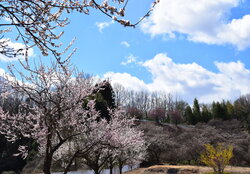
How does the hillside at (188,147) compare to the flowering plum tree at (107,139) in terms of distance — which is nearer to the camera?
the flowering plum tree at (107,139)

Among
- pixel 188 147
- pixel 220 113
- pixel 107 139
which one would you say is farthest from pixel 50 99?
pixel 220 113

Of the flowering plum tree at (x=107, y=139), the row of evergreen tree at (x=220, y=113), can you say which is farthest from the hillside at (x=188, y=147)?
the row of evergreen tree at (x=220, y=113)

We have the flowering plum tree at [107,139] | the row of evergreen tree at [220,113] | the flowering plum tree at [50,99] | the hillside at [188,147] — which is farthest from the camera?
the row of evergreen tree at [220,113]

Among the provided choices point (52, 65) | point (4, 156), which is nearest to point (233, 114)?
point (4, 156)

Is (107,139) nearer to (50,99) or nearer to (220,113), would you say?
(50,99)

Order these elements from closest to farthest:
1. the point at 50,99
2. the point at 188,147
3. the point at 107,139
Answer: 1. the point at 50,99
2. the point at 107,139
3. the point at 188,147

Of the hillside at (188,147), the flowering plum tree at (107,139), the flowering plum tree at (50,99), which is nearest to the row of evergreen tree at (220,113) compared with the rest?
the hillside at (188,147)

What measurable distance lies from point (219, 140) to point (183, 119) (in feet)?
87.7

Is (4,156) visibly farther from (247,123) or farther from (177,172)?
(247,123)

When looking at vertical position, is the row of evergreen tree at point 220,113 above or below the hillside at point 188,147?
above

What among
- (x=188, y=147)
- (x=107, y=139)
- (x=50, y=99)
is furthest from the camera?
(x=188, y=147)

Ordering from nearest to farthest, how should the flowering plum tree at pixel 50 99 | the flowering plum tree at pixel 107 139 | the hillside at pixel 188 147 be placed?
the flowering plum tree at pixel 50 99 < the flowering plum tree at pixel 107 139 < the hillside at pixel 188 147

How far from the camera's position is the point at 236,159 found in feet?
69.7

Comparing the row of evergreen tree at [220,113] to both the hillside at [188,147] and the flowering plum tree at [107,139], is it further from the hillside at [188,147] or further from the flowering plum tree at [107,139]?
the flowering plum tree at [107,139]
